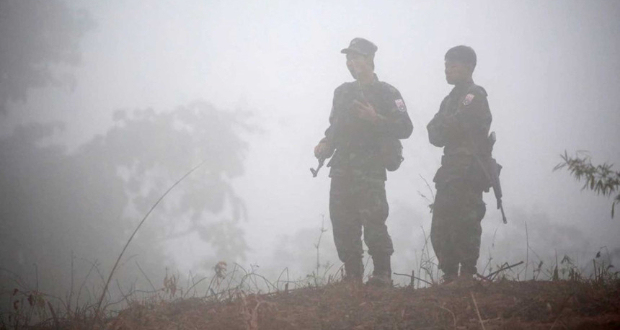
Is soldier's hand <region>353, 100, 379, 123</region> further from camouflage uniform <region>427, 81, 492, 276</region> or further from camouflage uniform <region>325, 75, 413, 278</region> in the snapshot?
camouflage uniform <region>427, 81, 492, 276</region>

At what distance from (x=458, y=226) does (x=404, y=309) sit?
4.64 feet

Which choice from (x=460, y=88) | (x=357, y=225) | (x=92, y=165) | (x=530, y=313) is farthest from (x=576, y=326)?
(x=92, y=165)

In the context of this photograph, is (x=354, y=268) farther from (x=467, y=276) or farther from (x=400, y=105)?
(x=400, y=105)

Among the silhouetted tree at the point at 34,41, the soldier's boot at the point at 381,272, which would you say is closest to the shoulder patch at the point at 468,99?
the soldier's boot at the point at 381,272

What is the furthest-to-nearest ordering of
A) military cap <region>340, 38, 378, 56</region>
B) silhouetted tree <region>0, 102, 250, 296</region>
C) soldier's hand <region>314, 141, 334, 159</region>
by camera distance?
1. silhouetted tree <region>0, 102, 250, 296</region>
2. soldier's hand <region>314, 141, 334, 159</region>
3. military cap <region>340, 38, 378, 56</region>

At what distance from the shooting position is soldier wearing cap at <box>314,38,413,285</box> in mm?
3549

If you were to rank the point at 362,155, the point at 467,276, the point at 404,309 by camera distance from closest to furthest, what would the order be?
the point at 404,309, the point at 467,276, the point at 362,155

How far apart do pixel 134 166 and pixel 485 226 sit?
4362 cm

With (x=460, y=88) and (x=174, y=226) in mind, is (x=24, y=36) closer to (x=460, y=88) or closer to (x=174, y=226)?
(x=174, y=226)

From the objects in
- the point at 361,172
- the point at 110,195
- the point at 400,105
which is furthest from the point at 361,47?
the point at 110,195

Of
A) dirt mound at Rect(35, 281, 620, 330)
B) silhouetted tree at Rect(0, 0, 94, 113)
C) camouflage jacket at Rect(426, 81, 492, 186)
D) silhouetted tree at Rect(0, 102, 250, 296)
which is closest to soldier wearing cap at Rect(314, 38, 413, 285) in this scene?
camouflage jacket at Rect(426, 81, 492, 186)

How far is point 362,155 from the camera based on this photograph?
12.4 feet

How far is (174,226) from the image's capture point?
2073 centimetres

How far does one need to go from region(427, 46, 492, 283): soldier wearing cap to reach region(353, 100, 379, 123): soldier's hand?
58 cm
